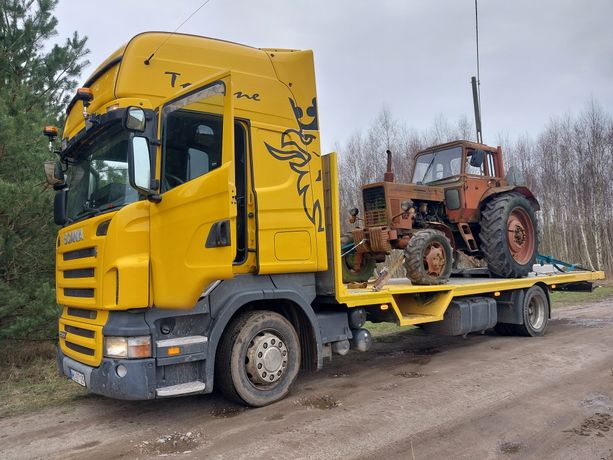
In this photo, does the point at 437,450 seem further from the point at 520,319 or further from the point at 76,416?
the point at 520,319

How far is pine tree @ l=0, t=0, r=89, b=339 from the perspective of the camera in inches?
250

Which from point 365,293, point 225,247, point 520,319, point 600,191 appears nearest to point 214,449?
point 225,247

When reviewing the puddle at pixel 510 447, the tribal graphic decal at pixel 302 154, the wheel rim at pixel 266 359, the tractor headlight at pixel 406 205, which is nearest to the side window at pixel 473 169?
the tractor headlight at pixel 406 205

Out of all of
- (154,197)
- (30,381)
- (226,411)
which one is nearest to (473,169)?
(226,411)

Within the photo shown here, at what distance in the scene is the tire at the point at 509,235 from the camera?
8.59m

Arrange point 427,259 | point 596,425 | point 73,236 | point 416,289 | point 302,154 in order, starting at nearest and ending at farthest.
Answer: point 596,425 < point 73,236 < point 302,154 < point 416,289 < point 427,259

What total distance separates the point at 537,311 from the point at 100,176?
25.8 feet

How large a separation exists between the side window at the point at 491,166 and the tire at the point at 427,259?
2939 mm

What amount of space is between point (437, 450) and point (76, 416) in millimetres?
3570

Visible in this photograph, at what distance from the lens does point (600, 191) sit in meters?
26.4

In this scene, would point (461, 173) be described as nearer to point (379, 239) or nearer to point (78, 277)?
point (379, 239)

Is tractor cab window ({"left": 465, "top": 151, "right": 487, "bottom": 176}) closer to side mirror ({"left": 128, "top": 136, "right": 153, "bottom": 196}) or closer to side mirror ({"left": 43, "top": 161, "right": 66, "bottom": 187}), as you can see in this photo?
side mirror ({"left": 128, "top": 136, "right": 153, "bottom": 196})

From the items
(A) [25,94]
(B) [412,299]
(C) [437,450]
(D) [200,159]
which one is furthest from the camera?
(A) [25,94]

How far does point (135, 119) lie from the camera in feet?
13.7
